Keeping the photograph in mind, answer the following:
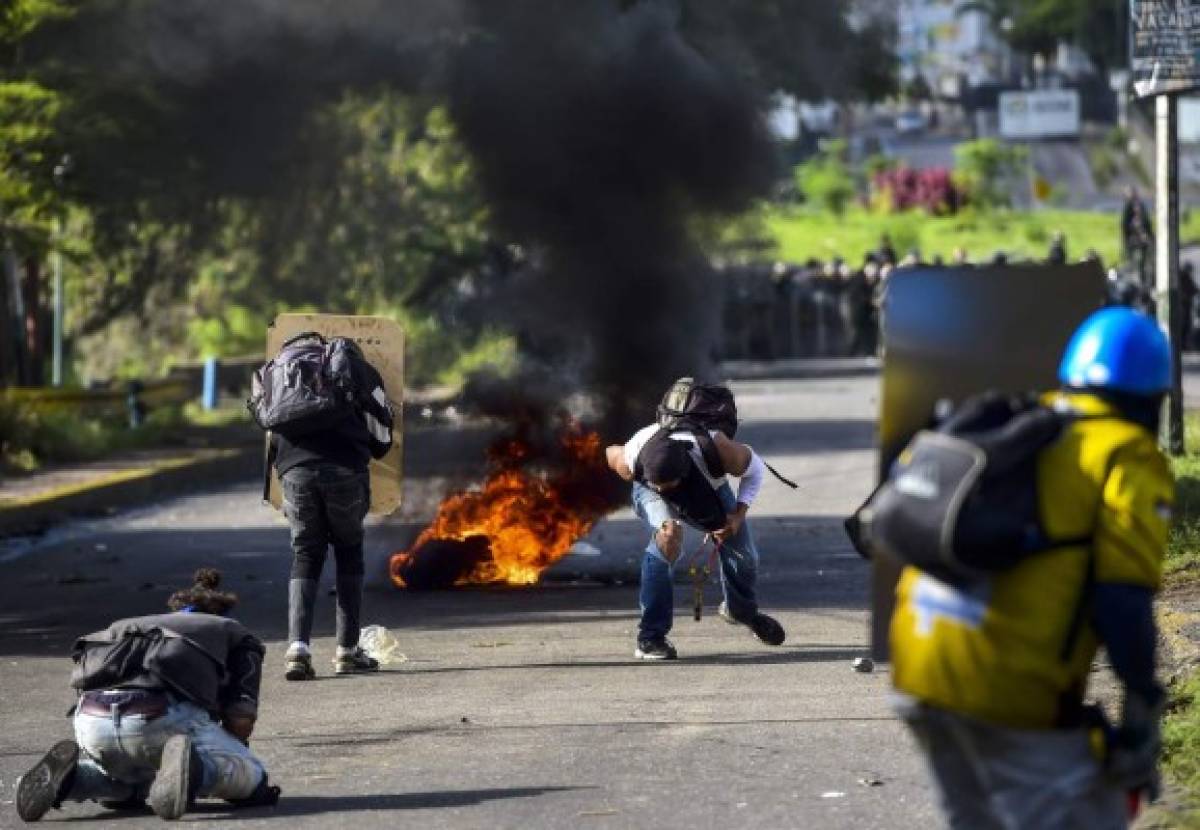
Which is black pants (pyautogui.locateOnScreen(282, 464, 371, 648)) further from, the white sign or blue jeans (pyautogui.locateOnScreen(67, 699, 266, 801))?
the white sign

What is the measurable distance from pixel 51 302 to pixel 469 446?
14.6 meters

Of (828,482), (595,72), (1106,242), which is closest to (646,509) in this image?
(595,72)

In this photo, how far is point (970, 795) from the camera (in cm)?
469

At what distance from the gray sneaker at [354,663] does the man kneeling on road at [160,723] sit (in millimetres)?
2851

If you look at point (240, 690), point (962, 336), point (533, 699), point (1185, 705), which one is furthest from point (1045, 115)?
point (962, 336)

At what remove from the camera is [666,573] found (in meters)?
10.6

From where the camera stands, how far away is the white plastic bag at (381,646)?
35.6 ft

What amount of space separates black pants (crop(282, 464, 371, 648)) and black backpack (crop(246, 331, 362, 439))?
219 millimetres

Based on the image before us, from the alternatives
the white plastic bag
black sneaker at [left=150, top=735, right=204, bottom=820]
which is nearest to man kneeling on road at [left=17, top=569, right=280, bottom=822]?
black sneaker at [left=150, top=735, right=204, bottom=820]

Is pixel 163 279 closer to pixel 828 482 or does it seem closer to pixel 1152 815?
pixel 828 482

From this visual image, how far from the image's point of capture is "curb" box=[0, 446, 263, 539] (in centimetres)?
1817

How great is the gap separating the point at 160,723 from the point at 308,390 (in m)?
3.01

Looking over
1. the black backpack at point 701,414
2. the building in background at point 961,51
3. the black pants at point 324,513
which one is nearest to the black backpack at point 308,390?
the black pants at point 324,513

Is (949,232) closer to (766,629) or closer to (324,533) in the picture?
(766,629)
